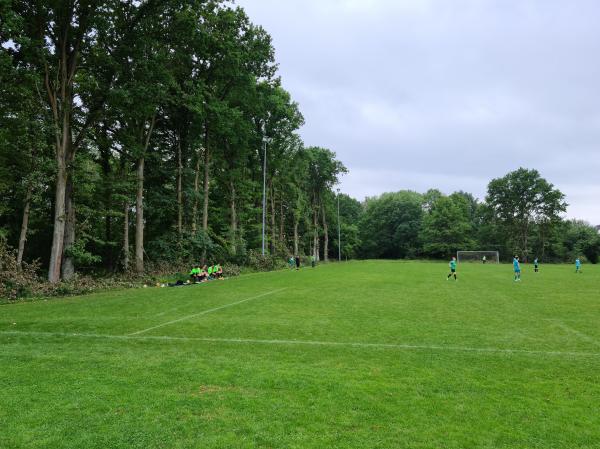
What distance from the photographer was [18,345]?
8.38 meters

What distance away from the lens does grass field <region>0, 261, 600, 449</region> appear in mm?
4387

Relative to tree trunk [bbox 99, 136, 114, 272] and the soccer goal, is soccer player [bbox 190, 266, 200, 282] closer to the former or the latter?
tree trunk [bbox 99, 136, 114, 272]

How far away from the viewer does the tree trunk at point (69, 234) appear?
20938 mm

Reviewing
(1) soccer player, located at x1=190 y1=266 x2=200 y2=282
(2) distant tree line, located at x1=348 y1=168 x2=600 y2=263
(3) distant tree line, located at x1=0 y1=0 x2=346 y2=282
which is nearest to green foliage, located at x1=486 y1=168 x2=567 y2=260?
(2) distant tree line, located at x1=348 y1=168 x2=600 y2=263

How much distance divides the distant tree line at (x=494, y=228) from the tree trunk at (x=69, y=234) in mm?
64843

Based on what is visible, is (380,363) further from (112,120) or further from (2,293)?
(112,120)

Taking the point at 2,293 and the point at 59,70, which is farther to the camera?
the point at 59,70

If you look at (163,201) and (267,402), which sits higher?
(163,201)

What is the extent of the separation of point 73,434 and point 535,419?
Answer: 5232mm

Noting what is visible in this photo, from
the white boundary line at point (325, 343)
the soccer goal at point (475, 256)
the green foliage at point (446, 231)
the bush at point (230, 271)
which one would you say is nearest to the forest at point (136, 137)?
the bush at point (230, 271)

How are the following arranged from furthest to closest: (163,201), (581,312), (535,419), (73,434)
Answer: (163,201)
(581,312)
(535,419)
(73,434)

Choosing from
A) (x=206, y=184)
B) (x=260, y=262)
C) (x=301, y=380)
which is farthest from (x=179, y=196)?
(x=301, y=380)

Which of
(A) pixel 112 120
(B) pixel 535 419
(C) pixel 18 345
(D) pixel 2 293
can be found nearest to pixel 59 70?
(A) pixel 112 120

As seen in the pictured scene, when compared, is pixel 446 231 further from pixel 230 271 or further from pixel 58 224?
pixel 58 224
